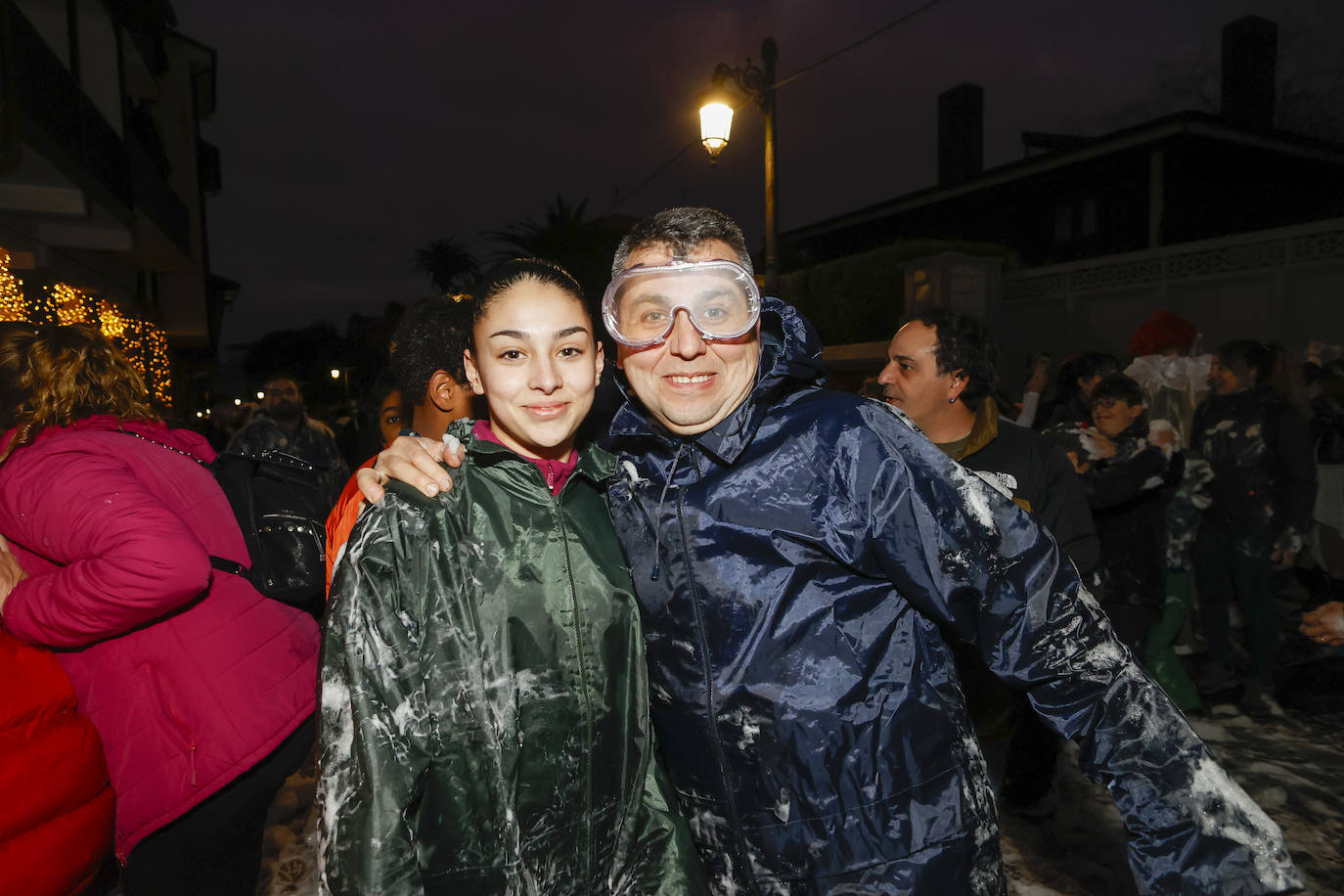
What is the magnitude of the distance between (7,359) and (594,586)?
1.83 m

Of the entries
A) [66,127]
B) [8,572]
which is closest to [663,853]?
[8,572]

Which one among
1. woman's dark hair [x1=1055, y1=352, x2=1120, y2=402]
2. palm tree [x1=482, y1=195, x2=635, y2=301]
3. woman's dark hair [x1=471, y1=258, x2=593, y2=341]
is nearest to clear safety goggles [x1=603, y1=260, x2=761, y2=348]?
woman's dark hair [x1=471, y1=258, x2=593, y2=341]

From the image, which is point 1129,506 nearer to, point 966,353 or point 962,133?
point 966,353

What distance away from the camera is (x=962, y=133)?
24.3 meters

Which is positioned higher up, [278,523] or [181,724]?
[278,523]

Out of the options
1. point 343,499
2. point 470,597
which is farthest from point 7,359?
point 470,597

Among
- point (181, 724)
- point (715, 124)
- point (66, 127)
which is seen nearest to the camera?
point (181, 724)

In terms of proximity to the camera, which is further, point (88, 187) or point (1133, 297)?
point (1133, 297)

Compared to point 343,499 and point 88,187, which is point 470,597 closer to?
point 343,499

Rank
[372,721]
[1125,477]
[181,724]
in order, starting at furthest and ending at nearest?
1. [1125,477]
2. [181,724]
3. [372,721]

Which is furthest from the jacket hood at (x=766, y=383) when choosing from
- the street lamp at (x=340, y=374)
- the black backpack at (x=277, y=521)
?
the street lamp at (x=340, y=374)

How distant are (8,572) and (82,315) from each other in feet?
20.9

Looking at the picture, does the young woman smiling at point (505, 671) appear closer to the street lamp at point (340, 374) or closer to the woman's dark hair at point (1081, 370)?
the woman's dark hair at point (1081, 370)

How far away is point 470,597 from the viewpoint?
1.72 metres
